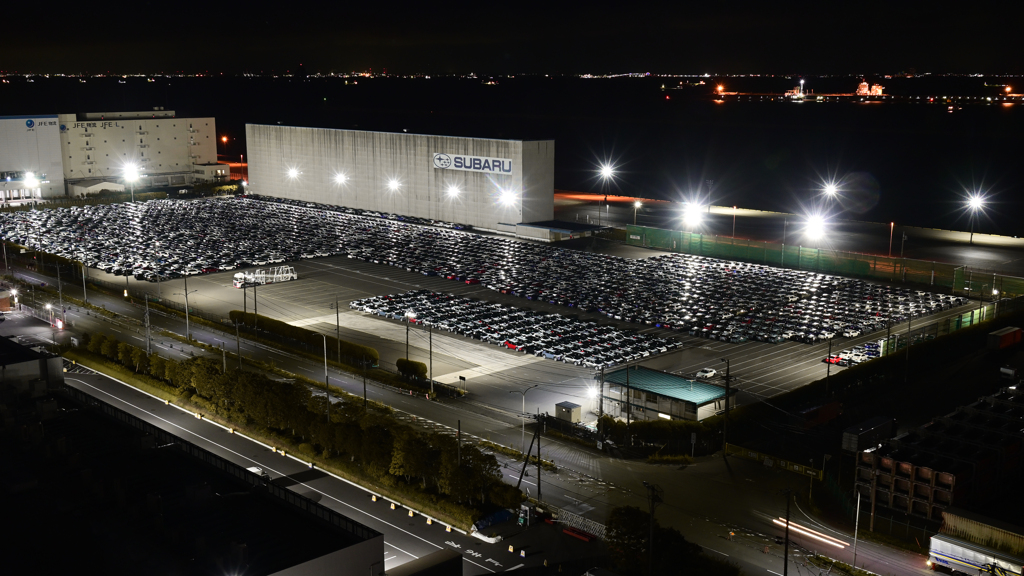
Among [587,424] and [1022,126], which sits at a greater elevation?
[1022,126]

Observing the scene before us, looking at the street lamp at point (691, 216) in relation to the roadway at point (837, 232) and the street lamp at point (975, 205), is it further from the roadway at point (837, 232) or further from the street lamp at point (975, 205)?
the street lamp at point (975, 205)

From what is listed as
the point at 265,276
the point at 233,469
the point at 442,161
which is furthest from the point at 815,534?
the point at 442,161

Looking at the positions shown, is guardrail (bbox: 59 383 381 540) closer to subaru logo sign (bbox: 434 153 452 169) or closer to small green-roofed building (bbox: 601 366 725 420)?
small green-roofed building (bbox: 601 366 725 420)

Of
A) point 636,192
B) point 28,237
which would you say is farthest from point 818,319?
point 636,192

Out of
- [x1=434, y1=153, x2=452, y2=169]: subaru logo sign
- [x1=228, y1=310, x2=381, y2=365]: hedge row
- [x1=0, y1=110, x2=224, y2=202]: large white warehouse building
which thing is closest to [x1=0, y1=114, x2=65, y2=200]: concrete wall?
[x1=0, y1=110, x2=224, y2=202]: large white warehouse building

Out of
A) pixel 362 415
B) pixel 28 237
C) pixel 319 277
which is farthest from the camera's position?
pixel 28 237

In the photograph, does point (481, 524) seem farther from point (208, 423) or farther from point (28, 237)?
point (28, 237)
